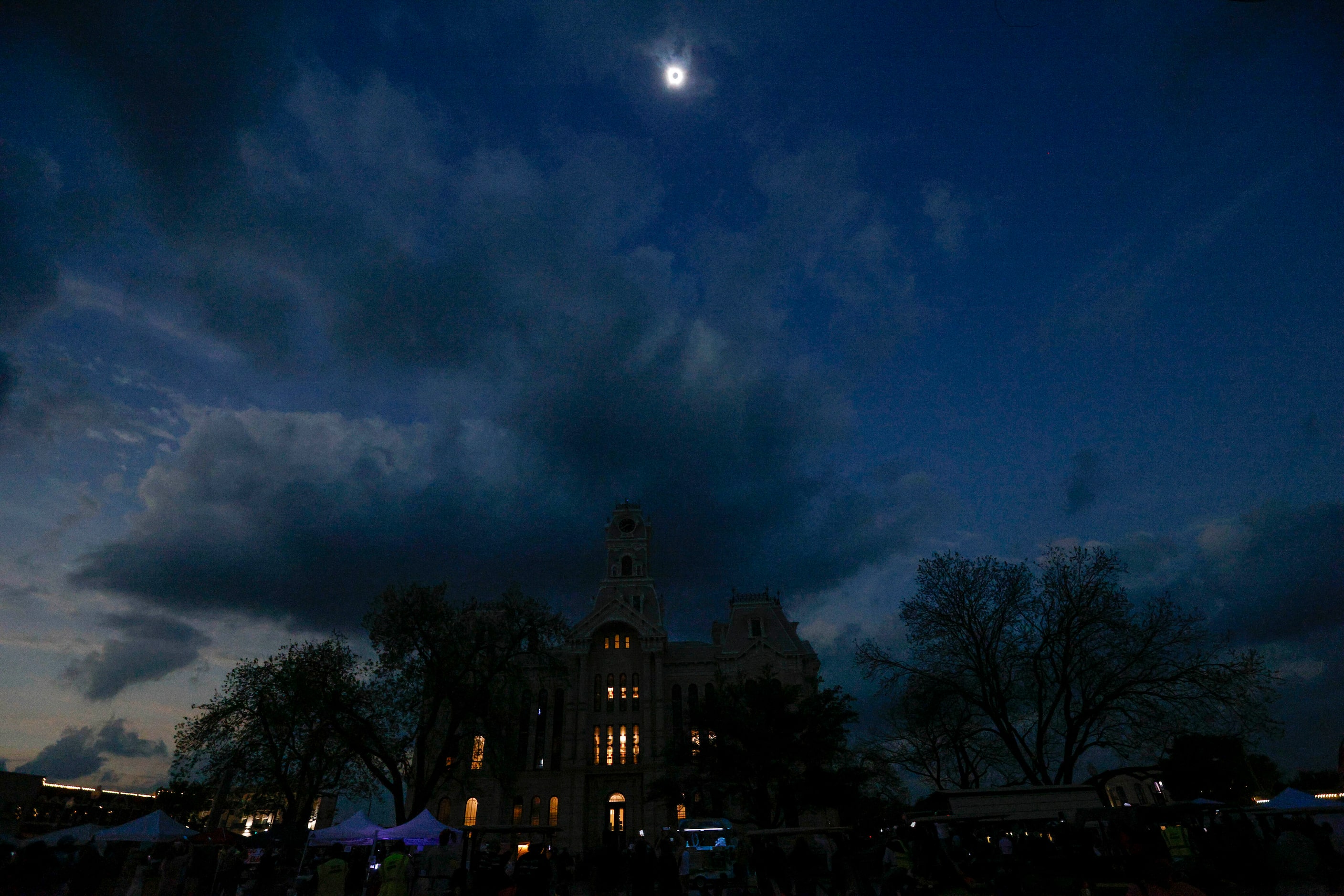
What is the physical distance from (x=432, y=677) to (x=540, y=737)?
78.6 feet

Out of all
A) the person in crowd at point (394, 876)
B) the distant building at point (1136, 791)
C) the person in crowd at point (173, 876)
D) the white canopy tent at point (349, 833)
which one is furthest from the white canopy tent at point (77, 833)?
the distant building at point (1136, 791)

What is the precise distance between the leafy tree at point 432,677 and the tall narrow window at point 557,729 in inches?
701

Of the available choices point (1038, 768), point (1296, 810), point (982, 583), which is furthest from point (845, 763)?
point (1296, 810)

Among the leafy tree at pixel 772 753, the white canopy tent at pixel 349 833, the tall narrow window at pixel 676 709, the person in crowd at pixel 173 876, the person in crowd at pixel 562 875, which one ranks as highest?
the tall narrow window at pixel 676 709

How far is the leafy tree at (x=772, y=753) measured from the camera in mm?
35719

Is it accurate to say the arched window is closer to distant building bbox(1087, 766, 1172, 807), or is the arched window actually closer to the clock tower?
the clock tower

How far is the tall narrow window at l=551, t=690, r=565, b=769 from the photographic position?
5219 cm

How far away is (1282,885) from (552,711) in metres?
47.1

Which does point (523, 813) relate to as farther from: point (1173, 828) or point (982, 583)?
point (1173, 828)

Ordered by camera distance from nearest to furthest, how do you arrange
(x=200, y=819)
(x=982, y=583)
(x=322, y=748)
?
(x=982, y=583), (x=322, y=748), (x=200, y=819)

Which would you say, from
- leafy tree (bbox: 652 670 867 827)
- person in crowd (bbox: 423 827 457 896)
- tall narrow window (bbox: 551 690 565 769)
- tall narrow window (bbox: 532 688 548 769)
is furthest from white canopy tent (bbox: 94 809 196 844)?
tall narrow window (bbox: 551 690 565 769)

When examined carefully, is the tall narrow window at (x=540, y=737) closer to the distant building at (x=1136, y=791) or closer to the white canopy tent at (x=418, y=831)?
the white canopy tent at (x=418, y=831)

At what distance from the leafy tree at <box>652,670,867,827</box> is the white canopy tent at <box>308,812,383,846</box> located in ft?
60.6

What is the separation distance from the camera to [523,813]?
49.4 m
